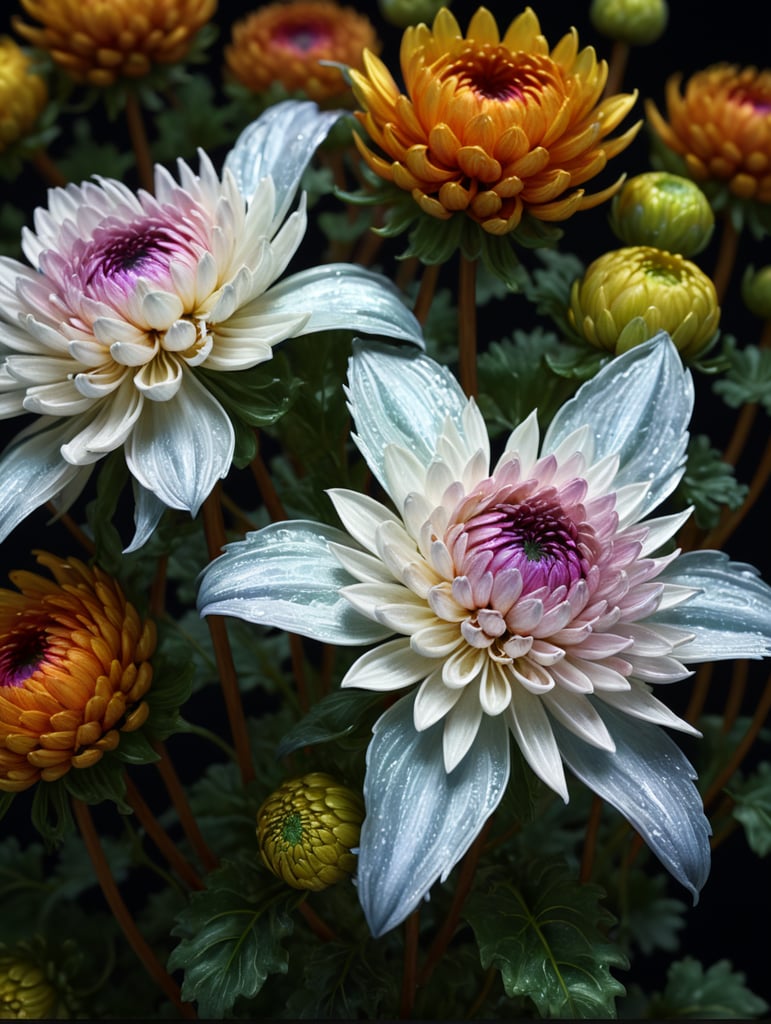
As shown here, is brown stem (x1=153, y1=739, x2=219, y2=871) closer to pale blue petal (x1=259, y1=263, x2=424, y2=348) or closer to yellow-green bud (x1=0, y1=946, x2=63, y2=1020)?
yellow-green bud (x1=0, y1=946, x2=63, y2=1020)

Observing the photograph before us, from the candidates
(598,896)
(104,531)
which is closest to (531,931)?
(598,896)

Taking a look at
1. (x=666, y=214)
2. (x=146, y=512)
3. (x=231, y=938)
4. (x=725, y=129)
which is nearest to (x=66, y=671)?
(x=146, y=512)

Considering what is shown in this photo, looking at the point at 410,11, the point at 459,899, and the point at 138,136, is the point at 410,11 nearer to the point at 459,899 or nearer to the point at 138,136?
the point at 138,136

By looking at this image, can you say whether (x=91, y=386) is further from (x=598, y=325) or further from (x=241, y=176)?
(x=598, y=325)

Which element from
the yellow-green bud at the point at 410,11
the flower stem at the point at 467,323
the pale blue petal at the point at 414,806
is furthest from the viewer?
the yellow-green bud at the point at 410,11

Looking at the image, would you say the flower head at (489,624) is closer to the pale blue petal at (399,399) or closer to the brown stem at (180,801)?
the pale blue petal at (399,399)

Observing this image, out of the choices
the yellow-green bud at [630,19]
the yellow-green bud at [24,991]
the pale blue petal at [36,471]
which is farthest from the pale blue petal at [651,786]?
the yellow-green bud at [630,19]

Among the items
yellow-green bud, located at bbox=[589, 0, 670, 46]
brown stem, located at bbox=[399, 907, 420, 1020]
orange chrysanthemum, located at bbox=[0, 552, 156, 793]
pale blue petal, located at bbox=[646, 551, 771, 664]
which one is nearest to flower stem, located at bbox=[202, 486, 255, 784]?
orange chrysanthemum, located at bbox=[0, 552, 156, 793]
